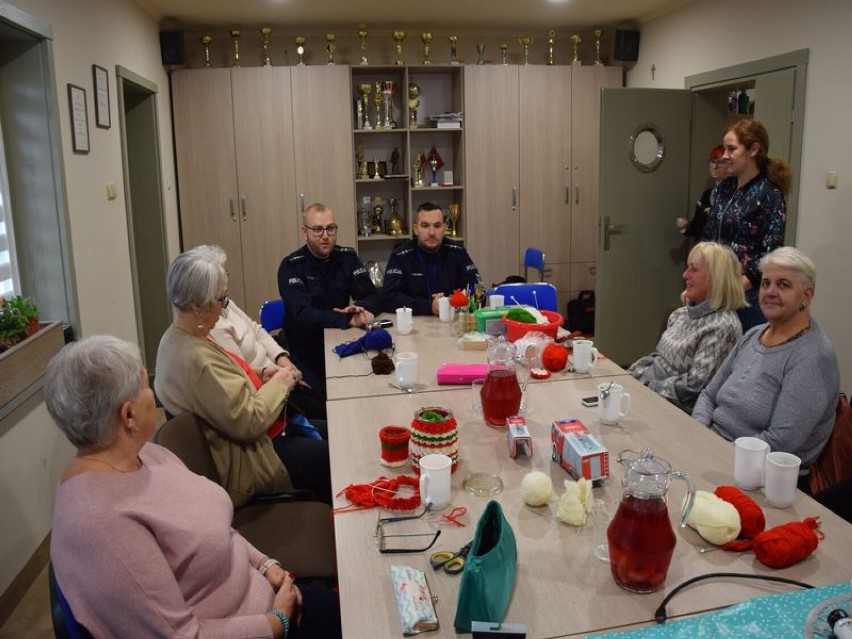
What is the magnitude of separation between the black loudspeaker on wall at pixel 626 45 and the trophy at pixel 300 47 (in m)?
2.44

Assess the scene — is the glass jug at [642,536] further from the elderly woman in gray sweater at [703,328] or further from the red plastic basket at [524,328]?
the red plastic basket at [524,328]

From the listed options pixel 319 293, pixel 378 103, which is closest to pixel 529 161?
pixel 378 103

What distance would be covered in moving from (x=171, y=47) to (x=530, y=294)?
3344 millimetres

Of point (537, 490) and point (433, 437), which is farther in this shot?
point (433, 437)

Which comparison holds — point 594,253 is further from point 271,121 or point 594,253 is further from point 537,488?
point 537,488

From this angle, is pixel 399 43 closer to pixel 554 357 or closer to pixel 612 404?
pixel 554 357

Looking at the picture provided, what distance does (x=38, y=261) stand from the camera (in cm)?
307

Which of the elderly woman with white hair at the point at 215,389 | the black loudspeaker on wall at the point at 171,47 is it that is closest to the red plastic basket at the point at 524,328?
the elderly woman with white hair at the point at 215,389

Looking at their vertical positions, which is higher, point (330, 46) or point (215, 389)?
point (330, 46)

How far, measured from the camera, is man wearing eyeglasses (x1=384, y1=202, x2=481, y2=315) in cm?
362

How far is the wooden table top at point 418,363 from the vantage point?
2338mm

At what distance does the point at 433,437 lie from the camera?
163cm

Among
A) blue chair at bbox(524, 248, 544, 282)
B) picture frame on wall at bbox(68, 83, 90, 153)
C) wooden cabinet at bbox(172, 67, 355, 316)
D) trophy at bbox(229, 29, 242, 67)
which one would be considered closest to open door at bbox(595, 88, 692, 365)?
blue chair at bbox(524, 248, 544, 282)

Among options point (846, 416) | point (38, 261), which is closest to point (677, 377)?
point (846, 416)
